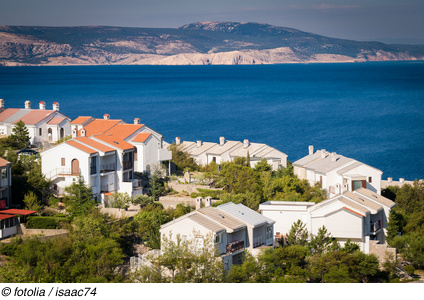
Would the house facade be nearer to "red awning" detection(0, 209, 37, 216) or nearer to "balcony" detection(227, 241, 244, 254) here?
"red awning" detection(0, 209, 37, 216)

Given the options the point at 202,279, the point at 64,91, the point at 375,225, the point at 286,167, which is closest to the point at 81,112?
the point at 64,91

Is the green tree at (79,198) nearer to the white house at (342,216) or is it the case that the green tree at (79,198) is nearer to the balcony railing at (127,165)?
the balcony railing at (127,165)

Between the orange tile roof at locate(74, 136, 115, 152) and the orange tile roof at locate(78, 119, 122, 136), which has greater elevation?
the orange tile roof at locate(78, 119, 122, 136)

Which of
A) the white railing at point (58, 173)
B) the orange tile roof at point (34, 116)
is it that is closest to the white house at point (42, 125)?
the orange tile roof at point (34, 116)

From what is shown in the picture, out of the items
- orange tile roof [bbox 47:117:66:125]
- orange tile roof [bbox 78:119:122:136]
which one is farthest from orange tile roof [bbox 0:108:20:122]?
orange tile roof [bbox 78:119:122:136]

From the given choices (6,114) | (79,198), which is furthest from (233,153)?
(79,198)
